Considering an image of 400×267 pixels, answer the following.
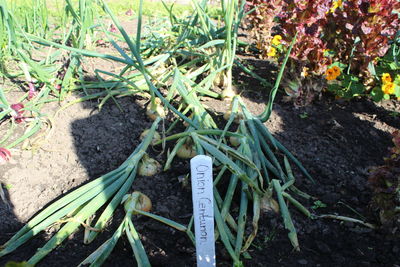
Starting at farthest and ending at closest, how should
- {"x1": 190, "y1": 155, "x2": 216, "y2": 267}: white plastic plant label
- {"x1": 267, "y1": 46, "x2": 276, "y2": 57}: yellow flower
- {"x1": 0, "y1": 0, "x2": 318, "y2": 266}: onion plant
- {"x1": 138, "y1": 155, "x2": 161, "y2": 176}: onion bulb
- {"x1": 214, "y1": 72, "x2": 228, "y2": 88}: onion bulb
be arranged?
1. {"x1": 267, "y1": 46, "x2": 276, "y2": 57}: yellow flower
2. {"x1": 214, "y1": 72, "x2": 228, "y2": 88}: onion bulb
3. {"x1": 138, "y1": 155, "x2": 161, "y2": 176}: onion bulb
4. {"x1": 0, "y1": 0, "x2": 318, "y2": 266}: onion plant
5. {"x1": 190, "y1": 155, "x2": 216, "y2": 267}: white plastic plant label

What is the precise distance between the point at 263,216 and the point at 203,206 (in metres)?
0.53

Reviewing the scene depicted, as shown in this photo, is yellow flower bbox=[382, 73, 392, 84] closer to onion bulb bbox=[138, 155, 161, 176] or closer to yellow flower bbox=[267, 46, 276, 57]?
yellow flower bbox=[267, 46, 276, 57]

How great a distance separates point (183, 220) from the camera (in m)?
1.57

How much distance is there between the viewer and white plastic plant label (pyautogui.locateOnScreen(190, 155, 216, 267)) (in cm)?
108

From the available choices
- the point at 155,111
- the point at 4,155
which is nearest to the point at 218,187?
the point at 155,111

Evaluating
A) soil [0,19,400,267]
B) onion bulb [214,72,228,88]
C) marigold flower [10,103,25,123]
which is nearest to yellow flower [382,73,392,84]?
soil [0,19,400,267]

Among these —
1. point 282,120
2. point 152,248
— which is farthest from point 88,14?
point 152,248

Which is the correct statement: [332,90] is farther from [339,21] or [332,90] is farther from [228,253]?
[228,253]

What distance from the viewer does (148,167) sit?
176 centimetres

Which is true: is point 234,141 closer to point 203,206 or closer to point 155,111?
point 155,111

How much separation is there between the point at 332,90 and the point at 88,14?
5.41 feet

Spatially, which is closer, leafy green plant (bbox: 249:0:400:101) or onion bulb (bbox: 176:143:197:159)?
onion bulb (bbox: 176:143:197:159)

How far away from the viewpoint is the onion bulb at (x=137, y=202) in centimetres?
150

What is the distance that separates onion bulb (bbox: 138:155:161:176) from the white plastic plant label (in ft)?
2.05
